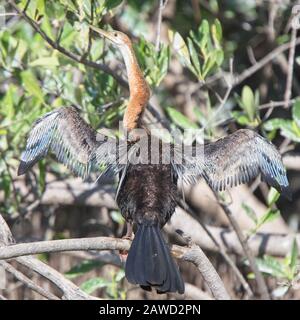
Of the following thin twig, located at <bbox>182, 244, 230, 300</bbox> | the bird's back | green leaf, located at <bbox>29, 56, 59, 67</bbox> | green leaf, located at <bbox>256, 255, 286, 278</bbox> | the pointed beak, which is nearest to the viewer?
thin twig, located at <bbox>182, 244, 230, 300</bbox>

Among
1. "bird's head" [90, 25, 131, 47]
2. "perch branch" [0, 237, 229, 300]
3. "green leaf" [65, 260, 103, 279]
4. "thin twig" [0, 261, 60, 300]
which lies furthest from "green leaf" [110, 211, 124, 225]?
"thin twig" [0, 261, 60, 300]

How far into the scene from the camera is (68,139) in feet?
16.0

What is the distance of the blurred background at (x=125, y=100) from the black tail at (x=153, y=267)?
90 cm

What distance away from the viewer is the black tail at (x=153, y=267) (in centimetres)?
411

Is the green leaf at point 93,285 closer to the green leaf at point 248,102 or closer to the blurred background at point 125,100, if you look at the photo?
the blurred background at point 125,100

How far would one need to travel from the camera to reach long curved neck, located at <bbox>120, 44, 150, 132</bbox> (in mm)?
4965

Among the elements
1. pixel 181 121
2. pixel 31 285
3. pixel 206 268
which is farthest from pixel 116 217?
pixel 206 268

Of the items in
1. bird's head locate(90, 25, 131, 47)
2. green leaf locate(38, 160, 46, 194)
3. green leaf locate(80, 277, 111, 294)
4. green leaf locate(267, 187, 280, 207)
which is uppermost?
bird's head locate(90, 25, 131, 47)

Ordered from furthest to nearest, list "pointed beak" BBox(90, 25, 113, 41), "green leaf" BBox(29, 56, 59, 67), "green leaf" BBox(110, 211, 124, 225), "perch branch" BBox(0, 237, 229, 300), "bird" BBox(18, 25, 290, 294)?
"green leaf" BBox(110, 211, 124, 225) → "green leaf" BBox(29, 56, 59, 67) → "pointed beak" BBox(90, 25, 113, 41) → "bird" BBox(18, 25, 290, 294) → "perch branch" BBox(0, 237, 229, 300)

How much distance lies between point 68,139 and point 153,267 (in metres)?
1.03

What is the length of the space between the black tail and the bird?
12.0 inches

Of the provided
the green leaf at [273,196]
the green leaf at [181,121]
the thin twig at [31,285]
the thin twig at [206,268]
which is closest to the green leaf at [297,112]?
the green leaf at [273,196]

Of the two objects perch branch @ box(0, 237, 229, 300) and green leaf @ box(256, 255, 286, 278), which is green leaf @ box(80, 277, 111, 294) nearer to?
green leaf @ box(256, 255, 286, 278)

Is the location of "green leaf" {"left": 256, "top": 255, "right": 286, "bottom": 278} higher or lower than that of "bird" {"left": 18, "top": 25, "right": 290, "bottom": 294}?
lower
